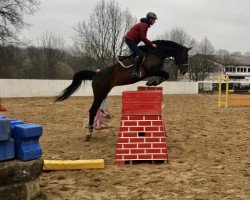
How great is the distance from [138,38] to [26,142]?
4.31 metres

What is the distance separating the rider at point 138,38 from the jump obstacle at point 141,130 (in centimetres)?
156

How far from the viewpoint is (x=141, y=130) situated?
6016mm

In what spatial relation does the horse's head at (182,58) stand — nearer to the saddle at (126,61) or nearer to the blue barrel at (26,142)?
the saddle at (126,61)

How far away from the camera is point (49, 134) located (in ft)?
30.5

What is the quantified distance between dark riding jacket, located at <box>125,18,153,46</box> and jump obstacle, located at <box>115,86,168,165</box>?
179 cm

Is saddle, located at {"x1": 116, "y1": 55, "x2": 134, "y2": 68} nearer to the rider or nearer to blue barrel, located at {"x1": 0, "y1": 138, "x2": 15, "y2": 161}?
the rider

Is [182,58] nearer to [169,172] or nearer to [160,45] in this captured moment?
[160,45]

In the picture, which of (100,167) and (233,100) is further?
(233,100)

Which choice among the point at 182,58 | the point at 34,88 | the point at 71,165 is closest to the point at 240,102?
the point at 182,58

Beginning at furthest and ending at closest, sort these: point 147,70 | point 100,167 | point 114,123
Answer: point 114,123 → point 147,70 → point 100,167

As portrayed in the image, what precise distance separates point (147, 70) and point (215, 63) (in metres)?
60.5

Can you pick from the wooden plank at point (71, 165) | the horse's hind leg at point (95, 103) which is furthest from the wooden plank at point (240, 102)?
the wooden plank at point (71, 165)

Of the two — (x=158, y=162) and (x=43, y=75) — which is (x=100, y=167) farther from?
(x=43, y=75)

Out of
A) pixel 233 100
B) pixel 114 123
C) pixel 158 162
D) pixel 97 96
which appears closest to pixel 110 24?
pixel 233 100
